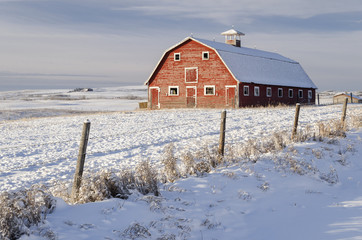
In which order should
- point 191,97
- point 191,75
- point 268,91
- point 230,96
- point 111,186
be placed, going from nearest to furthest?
point 111,186 < point 230,96 < point 191,75 < point 191,97 < point 268,91

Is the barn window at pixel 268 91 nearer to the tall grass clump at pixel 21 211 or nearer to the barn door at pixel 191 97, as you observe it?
the barn door at pixel 191 97

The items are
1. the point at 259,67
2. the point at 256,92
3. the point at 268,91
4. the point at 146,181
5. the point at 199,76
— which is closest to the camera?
the point at 146,181

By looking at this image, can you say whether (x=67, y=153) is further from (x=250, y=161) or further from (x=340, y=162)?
(x=340, y=162)

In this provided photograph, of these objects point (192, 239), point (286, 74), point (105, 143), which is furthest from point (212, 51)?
point (192, 239)

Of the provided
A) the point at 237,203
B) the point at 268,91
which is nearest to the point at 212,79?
the point at 268,91

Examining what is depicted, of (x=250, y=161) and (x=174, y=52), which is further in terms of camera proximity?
(x=174, y=52)

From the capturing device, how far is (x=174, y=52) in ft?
131

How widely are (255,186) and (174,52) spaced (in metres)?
32.0

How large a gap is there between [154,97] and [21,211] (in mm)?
36230

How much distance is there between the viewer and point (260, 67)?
42.0 meters

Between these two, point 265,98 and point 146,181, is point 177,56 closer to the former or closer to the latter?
point 265,98

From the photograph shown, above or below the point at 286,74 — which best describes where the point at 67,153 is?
below

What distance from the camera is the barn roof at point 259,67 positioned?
125 ft

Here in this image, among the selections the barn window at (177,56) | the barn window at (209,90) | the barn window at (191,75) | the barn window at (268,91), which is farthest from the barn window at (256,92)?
the barn window at (177,56)
